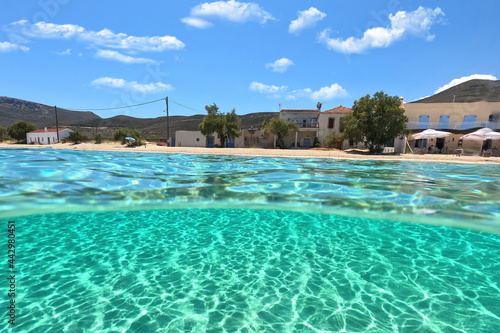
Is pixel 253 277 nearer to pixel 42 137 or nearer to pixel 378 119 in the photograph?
→ pixel 378 119

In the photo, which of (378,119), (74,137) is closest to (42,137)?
(74,137)

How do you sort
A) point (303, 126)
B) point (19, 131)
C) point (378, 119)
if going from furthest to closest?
point (19, 131) → point (303, 126) → point (378, 119)

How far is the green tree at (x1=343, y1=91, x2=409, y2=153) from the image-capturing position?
73.2 ft

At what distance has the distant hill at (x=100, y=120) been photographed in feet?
215

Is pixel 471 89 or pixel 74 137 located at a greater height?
pixel 471 89

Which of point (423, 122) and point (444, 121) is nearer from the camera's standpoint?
point (444, 121)

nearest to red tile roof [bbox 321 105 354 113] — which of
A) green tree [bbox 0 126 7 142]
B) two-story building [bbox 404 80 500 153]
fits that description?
two-story building [bbox 404 80 500 153]

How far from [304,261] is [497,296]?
295 centimetres

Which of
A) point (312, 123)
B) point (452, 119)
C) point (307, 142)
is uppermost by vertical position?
point (312, 123)

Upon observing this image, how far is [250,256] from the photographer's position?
4.87 m

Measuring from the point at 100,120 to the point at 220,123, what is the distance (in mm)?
66794

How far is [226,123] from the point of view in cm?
3166

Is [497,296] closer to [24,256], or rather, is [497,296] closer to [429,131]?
[24,256]

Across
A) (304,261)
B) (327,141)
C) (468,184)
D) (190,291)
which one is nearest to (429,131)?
(327,141)
